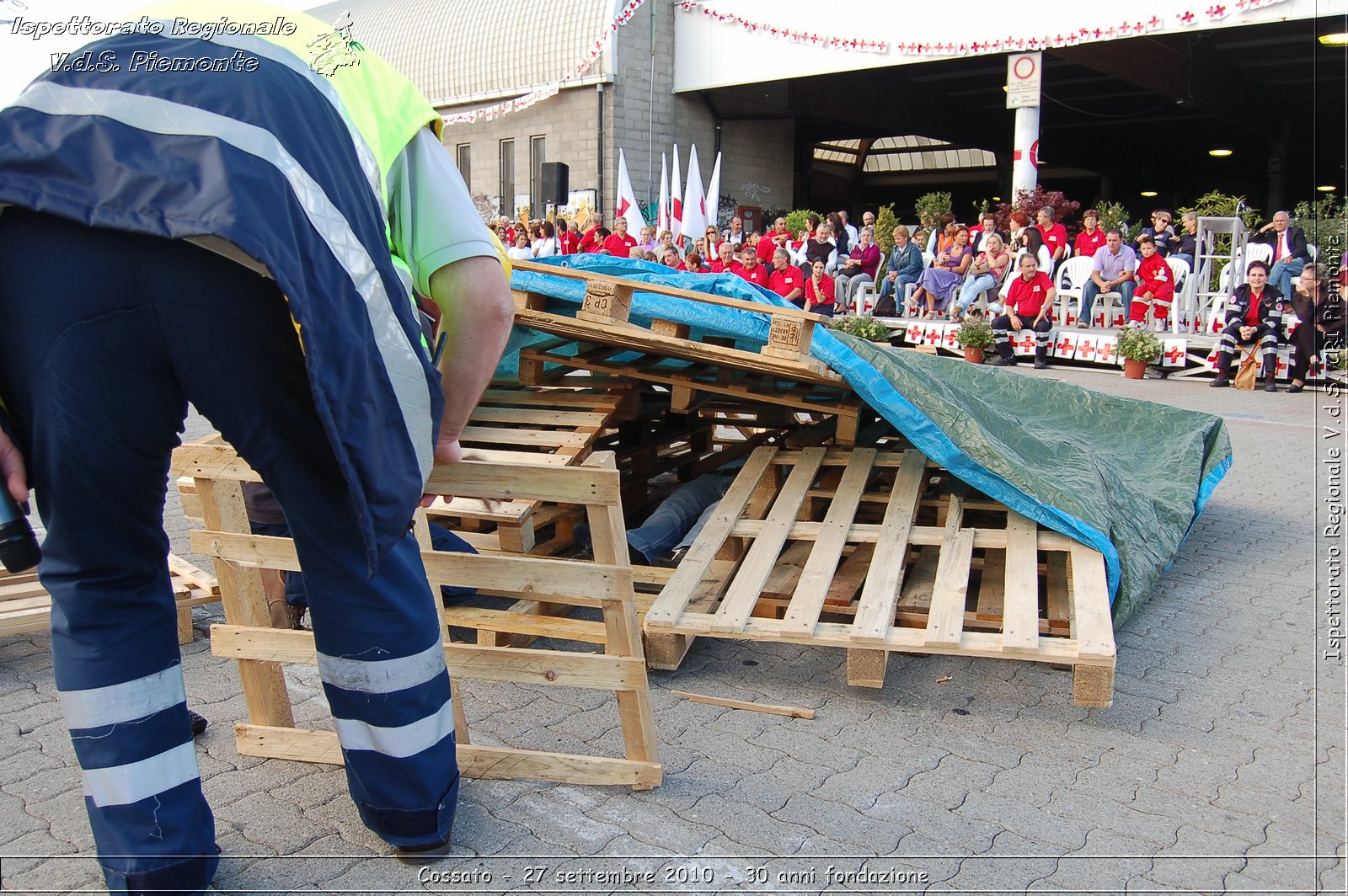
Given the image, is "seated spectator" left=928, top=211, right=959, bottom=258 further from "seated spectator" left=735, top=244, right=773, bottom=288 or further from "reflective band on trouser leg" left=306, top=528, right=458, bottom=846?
"reflective band on trouser leg" left=306, top=528, right=458, bottom=846

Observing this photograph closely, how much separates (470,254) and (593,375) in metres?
3.28

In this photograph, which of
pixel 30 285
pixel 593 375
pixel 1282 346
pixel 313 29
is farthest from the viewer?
pixel 1282 346

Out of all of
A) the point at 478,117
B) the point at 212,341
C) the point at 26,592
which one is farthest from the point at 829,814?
the point at 478,117

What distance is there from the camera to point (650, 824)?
248cm

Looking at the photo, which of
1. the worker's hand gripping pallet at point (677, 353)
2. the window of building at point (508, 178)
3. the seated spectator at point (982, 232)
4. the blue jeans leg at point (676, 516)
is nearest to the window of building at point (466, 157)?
the window of building at point (508, 178)

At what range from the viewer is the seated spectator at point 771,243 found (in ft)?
57.7

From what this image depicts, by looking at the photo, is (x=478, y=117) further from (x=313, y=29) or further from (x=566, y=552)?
(x=313, y=29)

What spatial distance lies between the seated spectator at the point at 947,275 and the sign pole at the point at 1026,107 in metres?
2.72

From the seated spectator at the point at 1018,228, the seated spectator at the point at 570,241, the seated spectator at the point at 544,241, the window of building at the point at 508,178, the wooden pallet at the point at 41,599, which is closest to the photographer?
the wooden pallet at the point at 41,599

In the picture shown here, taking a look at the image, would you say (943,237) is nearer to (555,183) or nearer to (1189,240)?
(1189,240)

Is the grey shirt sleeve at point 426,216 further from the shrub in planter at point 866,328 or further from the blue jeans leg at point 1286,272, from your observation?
the blue jeans leg at point 1286,272

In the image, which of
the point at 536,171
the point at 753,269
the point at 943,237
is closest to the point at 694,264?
the point at 753,269

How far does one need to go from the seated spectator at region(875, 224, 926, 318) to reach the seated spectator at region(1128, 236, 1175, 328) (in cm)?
337

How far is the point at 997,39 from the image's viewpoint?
57.8 ft
